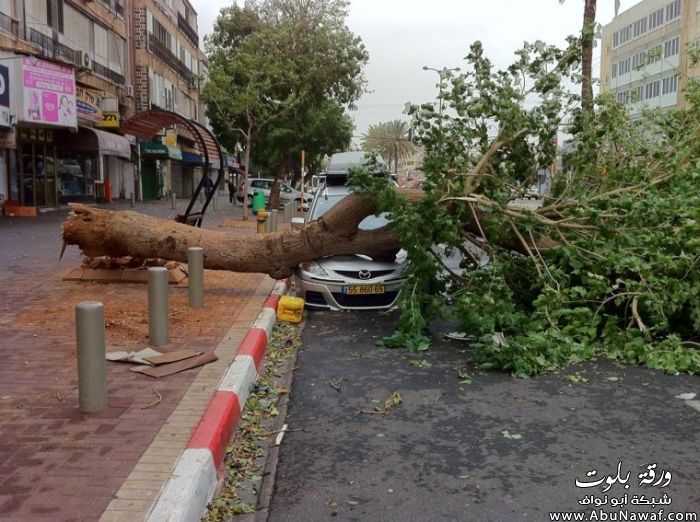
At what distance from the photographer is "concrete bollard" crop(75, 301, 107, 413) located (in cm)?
443

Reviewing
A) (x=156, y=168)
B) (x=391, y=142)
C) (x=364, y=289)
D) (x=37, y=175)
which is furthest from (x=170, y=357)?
(x=391, y=142)

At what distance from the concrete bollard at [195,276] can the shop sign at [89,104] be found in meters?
18.8

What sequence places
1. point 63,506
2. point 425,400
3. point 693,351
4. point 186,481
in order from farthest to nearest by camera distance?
point 693,351
point 425,400
point 186,481
point 63,506

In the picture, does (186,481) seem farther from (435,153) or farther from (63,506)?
(435,153)

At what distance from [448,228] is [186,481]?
4592 mm

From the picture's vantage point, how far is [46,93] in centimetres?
2070

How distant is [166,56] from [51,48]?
16.2 meters

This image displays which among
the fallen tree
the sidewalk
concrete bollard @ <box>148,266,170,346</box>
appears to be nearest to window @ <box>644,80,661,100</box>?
the fallen tree

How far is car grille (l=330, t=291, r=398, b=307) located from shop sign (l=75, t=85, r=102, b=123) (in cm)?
1965

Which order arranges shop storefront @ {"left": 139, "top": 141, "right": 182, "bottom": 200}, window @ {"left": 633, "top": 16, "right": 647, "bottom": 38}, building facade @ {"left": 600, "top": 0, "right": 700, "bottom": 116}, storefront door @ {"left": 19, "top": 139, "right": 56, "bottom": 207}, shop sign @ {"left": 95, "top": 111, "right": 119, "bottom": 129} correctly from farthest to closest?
window @ {"left": 633, "top": 16, "right": 647, "bottom": 38}, building facade @ {"left": 600, "top": 0, "right": 700, "bottom": 116}, shop storefront @ {"left": 139, "top": 141, "right": 182, "bottom": 200}, shop sign @ {"left": 95, "top": 111, "right": 119, "bottom": 129}, storefront door @ {"left": 19, "top": 139, "right": 56, "bottom": 207}

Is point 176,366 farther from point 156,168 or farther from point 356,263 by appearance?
point 156,168

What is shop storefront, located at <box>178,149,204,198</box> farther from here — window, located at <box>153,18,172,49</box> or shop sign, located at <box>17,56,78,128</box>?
shop sign, located at <box>17,56,78,128</box>

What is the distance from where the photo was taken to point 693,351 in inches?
250

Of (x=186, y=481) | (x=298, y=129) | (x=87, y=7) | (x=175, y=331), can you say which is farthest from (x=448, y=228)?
(x=87, y=7)
